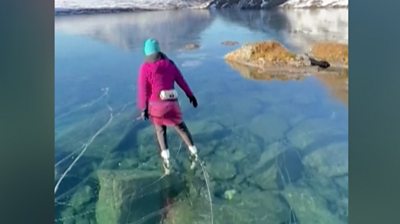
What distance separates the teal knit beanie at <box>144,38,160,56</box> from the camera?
1466 mm

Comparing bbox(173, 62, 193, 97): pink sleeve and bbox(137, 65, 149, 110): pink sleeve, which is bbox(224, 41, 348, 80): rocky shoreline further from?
bbox(137, 65, 149, 110): pink sleeve

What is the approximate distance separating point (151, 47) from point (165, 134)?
0.27 meters

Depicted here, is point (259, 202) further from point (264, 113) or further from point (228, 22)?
point (228, 22)

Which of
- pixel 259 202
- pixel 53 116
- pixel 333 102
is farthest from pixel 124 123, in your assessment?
pixel 333 102

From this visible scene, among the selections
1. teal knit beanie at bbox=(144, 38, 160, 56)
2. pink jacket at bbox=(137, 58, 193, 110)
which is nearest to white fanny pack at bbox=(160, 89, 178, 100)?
pink jacket at bbox=(137, 58, 193, 110)

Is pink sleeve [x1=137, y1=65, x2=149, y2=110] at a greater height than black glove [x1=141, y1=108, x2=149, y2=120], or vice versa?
pink sleeve [x1=137, y1=65, x2=149, y2=110]

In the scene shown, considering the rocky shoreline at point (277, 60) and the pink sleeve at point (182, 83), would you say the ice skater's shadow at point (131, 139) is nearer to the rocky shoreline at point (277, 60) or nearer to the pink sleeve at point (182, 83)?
the pink sleeve at point (182, 83)

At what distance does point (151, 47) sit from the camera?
4.81 feet

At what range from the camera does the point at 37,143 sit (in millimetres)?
1441

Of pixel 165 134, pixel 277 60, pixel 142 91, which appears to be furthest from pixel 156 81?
pixel 277 60

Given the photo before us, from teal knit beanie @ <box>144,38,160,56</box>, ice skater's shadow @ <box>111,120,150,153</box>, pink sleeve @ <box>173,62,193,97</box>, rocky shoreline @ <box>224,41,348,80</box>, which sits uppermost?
teal knit beanie @ <box>144,38,160,56</box>

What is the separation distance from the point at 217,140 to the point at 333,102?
0.36m

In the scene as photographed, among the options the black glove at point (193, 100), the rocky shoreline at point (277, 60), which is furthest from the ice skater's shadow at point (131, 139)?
the rocky shoreline at point (277, 60)

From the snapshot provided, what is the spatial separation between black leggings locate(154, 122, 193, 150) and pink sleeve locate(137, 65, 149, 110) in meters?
0.08
